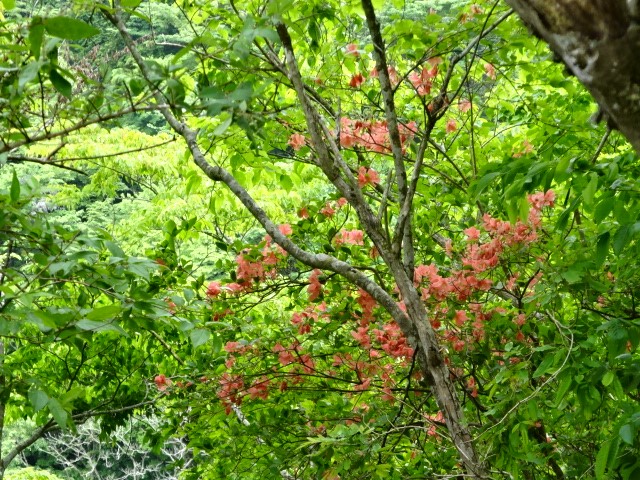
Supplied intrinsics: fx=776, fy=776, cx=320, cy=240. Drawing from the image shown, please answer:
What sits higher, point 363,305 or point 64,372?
point 64,372

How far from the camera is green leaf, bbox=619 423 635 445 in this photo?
1404mm

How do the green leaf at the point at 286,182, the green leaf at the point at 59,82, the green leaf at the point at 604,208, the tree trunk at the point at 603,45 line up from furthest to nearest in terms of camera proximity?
1. the green leaf at the point at 286,182
2. the green leaf at the point at 604,208
3. the green leaf at the point at 59,82
4. the tree trunk at the point at 603,45

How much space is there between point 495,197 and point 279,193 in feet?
13.5

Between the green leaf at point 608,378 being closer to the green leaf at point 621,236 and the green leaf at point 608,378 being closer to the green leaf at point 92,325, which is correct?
the green leaf at point 621,236

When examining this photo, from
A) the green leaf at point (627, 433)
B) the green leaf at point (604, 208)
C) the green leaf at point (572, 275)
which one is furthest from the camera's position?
the green leaf at point (572, 275)

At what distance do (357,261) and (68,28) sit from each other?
1834 millimetres

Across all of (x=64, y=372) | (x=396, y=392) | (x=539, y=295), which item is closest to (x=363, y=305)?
(x=396, y=392)

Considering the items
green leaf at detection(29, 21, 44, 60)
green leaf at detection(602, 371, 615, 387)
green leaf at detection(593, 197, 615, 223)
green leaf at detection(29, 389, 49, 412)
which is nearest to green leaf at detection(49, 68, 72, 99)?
green leaf at detection(29, 21, 44, 60)

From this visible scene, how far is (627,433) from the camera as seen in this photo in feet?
4.64

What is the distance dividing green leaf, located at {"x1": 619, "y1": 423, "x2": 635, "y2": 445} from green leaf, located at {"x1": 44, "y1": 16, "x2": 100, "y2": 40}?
1127 mm

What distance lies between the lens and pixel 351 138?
2.67 metres

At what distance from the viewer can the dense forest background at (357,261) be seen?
157 centimetres

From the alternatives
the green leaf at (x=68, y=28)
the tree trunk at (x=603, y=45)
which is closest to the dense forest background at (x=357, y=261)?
the green leaf at (x=68, y=28)

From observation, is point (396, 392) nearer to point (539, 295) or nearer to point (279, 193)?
point (539, 295)
